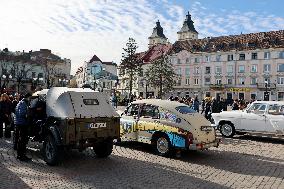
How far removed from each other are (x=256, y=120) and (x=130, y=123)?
632 cm

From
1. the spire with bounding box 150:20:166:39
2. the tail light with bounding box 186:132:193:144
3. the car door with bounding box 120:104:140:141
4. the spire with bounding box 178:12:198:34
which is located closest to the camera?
the tail light with bounding box 186:132:193:144

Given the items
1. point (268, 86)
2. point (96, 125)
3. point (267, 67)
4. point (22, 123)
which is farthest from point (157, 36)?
point (96, 125)

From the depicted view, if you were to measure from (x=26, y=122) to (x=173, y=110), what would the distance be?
4.37 m

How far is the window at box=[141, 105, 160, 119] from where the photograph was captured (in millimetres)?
11633

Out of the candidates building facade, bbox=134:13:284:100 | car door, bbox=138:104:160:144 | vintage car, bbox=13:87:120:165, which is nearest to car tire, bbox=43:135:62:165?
vintage car, bbox=13:87:120:165

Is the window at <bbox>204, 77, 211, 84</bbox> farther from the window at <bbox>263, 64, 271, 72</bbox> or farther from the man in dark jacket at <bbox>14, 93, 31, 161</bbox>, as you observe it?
the man in dark jacket at <bbox>14, 93, 31, 161</bbox>

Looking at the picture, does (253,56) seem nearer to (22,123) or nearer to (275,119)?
(275,119)

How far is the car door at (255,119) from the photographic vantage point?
1541cm

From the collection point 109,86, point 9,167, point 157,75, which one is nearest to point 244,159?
point 9,167

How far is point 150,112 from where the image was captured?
38.9ft

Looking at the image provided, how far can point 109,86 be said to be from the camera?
120 meters

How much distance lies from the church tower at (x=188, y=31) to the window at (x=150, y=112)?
108529 mm

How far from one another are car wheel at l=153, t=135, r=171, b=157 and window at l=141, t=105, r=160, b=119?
0.72 metres

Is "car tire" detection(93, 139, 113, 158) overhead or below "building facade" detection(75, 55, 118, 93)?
below
